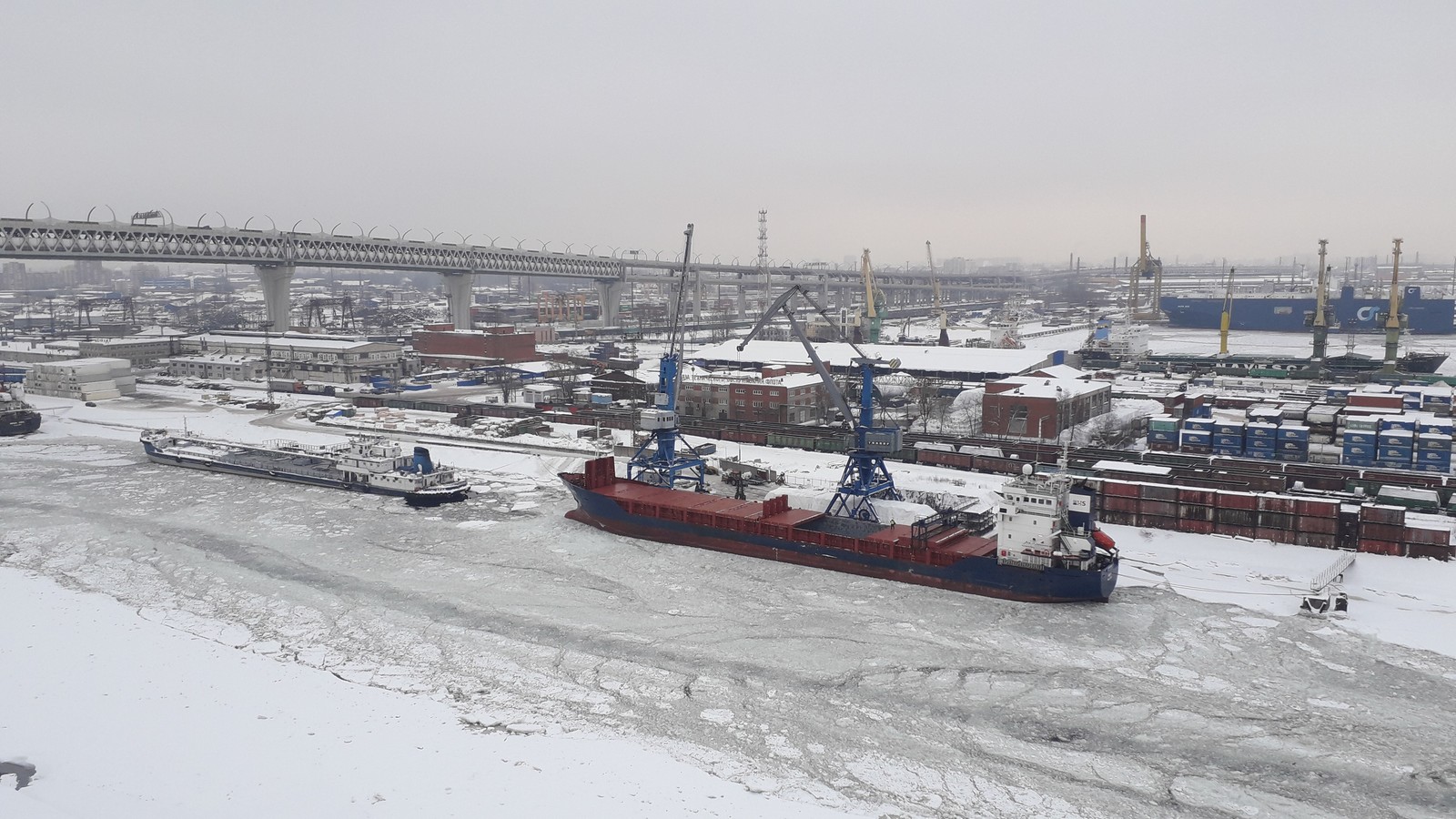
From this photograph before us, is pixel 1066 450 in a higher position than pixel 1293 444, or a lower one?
higher

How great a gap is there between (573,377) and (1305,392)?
2012 inches

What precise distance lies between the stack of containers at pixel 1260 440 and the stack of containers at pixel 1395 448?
398 cm

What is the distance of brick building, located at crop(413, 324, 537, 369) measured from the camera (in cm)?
8194

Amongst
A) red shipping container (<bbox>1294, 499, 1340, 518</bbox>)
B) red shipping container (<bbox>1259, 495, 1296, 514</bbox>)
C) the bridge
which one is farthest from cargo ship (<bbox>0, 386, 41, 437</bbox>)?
red shipping container (<bbox>1294, 499, 1340, 518</bbox>)

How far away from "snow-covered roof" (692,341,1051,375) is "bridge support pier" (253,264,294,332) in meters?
40.3

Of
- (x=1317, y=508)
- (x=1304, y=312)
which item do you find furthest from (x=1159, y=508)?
(x=1304, y=312)

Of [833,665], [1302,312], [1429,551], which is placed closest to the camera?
[833,665]

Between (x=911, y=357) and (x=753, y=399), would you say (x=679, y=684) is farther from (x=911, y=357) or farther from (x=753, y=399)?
(x=911, y=357)

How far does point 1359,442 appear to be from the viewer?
133ft

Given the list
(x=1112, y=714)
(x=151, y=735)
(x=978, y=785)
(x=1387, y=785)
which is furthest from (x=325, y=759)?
(x=1387, y=785)

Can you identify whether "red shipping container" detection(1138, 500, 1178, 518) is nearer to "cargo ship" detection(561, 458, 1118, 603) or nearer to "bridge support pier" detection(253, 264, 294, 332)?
"cargo ship" detection(561, 458, 1118, 603)

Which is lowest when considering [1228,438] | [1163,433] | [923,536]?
[923,536]

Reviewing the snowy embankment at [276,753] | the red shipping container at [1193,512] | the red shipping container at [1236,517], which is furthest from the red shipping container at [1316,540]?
the snowy embankment at [276,753]

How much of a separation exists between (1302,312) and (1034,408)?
8463 cm
